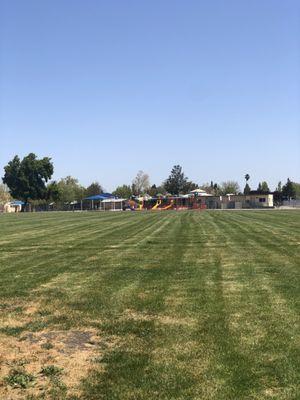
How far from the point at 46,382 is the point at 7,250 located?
14272 mm

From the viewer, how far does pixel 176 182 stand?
196125 mm

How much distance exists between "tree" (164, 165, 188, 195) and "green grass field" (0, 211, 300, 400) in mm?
180349

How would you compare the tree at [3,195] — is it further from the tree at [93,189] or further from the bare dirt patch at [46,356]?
the bare dirt patch at [46,356]

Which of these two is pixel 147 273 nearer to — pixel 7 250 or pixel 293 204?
pixel 7 250

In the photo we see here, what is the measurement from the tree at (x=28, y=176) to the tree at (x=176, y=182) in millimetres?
71140

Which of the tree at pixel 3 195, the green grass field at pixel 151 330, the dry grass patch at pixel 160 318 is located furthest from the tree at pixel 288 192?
the dry grass patch at pixel 160 318

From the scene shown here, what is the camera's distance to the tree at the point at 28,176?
131m

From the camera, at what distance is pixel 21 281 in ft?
39.1

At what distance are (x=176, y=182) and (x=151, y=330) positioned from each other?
189196 mm

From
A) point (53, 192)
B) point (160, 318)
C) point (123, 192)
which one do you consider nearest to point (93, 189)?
point (123, 192)

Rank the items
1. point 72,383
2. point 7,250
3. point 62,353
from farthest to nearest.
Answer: point 7,250 → point 62,353 → point 72,383

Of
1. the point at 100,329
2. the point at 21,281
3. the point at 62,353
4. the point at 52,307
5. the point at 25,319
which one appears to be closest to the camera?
the point at 62,353

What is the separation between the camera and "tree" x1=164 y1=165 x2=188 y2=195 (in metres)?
195

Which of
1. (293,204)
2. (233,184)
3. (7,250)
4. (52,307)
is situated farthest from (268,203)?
(52,307)
